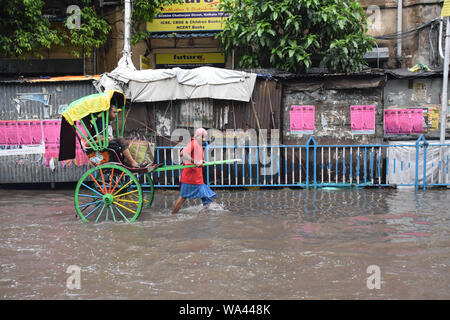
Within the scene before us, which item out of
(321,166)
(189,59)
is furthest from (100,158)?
(189,59)

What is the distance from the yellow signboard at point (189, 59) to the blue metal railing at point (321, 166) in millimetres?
5112

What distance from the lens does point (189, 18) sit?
1288cm

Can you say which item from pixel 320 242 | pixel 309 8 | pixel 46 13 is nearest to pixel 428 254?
pixel 320 242

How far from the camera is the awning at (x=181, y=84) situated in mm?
9219

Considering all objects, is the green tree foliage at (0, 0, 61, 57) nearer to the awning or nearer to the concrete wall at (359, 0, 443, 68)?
the awning

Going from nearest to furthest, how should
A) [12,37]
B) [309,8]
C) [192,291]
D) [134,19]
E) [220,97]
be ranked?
1. [192,291]
2. [220,97]
3. [309,8]
4. [12,37]
5. [134,19]

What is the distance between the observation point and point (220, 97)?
30.5ft

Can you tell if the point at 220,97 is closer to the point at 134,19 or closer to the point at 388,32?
the point at 134,19

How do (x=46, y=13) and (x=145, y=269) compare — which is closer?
(x=145, y=269)

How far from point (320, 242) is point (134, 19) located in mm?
9528

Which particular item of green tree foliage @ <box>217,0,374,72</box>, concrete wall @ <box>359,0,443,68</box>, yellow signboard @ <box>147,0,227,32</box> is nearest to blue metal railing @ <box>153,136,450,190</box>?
green tree foliage @ <box>217,0,374,72</box>

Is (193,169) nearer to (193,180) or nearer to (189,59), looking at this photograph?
(193,180)

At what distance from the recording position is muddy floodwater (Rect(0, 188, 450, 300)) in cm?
371

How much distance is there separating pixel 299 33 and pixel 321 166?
332 cm
